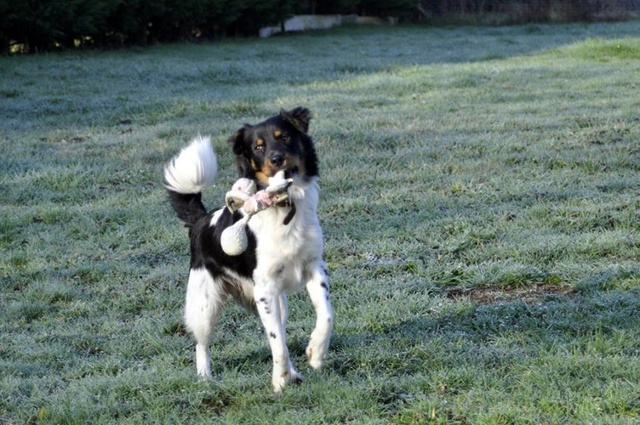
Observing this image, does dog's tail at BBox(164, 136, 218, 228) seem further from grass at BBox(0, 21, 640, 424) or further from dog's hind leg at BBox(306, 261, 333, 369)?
dog's hind leg at BBox(306, 261, 333, 369)

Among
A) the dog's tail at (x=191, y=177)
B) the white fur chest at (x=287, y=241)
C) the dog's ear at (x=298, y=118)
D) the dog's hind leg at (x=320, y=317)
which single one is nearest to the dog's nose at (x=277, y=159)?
the white fur chest at (x=287, y=241)

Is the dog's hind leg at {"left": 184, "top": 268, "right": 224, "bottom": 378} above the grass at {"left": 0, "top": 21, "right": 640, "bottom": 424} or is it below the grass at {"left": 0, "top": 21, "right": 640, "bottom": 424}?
above

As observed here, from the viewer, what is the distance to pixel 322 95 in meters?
14.2

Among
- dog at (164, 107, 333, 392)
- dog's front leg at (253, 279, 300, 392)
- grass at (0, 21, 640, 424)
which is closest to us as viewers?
grass at (0, 21, 640, 424)

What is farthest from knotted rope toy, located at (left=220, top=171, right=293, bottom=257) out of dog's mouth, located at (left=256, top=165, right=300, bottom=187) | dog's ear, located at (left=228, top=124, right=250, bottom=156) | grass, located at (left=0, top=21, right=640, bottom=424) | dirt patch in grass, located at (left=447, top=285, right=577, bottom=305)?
dirt patch in grass, located at (left=447, top=285, right=577, bottom=305)

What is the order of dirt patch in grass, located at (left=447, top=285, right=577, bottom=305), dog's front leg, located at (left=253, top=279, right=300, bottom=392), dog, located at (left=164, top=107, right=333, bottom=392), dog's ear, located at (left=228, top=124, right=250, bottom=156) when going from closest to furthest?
dog's front leg, located at (left=253, top=279, right=300, bottom=392), dog, located at (left=164, top=107, right=333, bottom=392), dog's ear, located at (left=228, top=124, right=250, bottom=156), dirt patch in grass, located at (left=447, top=285, right=577, bottom=305)

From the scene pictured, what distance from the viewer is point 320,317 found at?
15.0ft

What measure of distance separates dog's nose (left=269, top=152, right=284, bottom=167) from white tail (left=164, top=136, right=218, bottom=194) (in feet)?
2.04

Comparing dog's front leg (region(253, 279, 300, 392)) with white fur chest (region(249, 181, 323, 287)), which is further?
white fur chest (region(249, 181, 323, 287))

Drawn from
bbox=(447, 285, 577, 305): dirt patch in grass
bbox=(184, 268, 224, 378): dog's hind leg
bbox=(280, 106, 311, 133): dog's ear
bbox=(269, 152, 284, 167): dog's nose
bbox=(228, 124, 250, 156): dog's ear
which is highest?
bbox=(280, 106, 311, 133): dog's ear

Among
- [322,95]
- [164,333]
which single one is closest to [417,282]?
[164,333]

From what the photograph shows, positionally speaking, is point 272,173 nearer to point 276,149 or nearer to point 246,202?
point 276,149

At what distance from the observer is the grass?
4332 millimetres

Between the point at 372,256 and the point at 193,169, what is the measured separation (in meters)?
2.02
